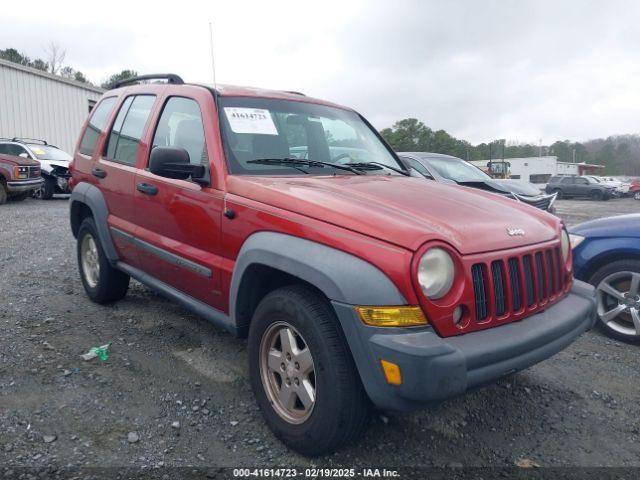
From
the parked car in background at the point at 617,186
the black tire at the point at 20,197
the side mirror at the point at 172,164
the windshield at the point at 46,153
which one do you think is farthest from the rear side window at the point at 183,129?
the parked car in background at the point at 617,186

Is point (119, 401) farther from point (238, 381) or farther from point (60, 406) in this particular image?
point (238, 381)

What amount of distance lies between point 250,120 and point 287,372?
1653mm

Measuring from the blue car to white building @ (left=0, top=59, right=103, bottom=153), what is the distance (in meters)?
21.4

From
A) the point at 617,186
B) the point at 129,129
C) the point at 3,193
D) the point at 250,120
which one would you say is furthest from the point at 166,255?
the point at 617,186

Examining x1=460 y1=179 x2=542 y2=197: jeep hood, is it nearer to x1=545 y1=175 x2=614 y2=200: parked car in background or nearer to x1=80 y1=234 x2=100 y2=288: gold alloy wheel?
x1=80 y1=234 x2=100 y2=288: gold alloy wheel

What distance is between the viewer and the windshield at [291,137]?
10.5ft

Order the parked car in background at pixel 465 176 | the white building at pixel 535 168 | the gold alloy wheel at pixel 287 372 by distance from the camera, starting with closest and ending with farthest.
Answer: the gold alloy wheel at pixel 287 372
the parked car in background at pixel 465 176
the white building at pixel 535 168

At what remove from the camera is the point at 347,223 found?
2.37 metres

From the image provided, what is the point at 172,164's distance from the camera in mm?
2982

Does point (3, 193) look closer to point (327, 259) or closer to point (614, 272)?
point (327, 259)

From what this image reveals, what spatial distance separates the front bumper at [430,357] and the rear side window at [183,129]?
1614 millimetres

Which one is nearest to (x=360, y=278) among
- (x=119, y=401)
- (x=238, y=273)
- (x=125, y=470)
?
(x=238, y=273)

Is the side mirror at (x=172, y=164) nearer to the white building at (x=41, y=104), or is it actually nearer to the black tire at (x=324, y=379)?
the black tire at (x=324, y=379)

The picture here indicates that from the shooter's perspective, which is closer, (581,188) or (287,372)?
(287,372)
